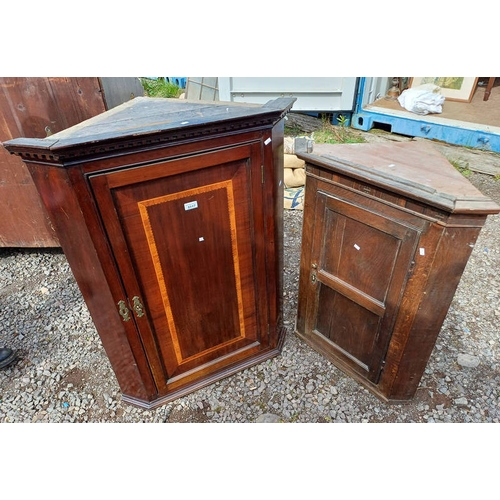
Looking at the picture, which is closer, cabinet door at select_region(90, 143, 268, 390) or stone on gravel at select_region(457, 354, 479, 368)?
cabinet door at select_region(90, 143, 268, 390)

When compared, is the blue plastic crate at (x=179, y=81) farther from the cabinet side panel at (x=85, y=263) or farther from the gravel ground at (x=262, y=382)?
the cabinet side panel at (x=85, y=263)

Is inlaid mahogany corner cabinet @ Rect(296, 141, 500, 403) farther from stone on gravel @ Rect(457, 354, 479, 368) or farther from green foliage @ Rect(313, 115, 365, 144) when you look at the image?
green foliage @ Rect(313, 115, 365, 144)

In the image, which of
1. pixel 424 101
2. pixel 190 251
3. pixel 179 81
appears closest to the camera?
pixel 190 251

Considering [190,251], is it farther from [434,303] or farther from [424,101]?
[424,101]

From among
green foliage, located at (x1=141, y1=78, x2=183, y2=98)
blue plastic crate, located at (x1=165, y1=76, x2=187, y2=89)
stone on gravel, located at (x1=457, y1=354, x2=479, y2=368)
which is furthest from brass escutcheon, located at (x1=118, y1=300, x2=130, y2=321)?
blue plastic crate, located at (x1=165, y1=76, x2=187, y2=89)

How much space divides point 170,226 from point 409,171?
1.25m

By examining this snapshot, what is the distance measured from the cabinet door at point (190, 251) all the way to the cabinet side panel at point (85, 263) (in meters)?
0.10

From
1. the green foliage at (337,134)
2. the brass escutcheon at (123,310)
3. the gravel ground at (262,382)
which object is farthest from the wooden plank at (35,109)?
the green foliage at (337,134)

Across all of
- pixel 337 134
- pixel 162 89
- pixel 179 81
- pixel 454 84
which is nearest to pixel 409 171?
pixel 337 134

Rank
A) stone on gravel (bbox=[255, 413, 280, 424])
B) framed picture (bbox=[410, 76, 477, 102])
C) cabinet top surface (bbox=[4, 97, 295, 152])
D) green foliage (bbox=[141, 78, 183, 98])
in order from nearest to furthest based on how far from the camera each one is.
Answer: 1. cabinet top surface (bbox=[4, 97, 295, 152])
2. stone on gravel (bbox=[255, 413, 280, 424])
3. framed picture (bbox=[410, 76, 477, 102])
4. green foliage (bbox=[141, 78, 183, 98])

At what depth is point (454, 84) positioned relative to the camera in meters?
5.59

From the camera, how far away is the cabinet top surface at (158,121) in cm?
143

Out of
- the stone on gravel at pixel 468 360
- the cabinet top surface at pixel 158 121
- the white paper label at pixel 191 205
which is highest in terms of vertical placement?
the cabinet top surface at pixel 158 121

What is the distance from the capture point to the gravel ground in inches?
91.7
